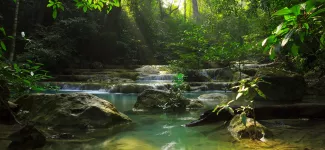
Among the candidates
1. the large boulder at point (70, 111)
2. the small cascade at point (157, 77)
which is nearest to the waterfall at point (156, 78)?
the small cascade at point (157, 77)

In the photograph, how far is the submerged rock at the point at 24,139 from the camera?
3.12 m

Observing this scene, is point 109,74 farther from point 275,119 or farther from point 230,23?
point 230,23

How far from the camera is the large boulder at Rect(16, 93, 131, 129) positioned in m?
4.53

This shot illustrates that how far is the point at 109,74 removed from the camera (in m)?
16.0

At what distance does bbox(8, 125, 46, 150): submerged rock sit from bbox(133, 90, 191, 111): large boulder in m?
3.66

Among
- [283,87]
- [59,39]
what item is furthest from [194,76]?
[59,39]

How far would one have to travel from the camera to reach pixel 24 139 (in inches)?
124

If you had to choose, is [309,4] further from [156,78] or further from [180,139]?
[156,78]

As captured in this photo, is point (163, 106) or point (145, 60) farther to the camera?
point (145, 60)

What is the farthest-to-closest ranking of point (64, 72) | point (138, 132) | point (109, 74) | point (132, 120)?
point (64, 72), point (109, 74), point (132, 120), point (138, 132)

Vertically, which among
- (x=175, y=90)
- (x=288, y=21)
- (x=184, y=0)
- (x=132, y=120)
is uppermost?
(x=184, y=0)

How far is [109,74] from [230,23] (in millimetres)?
14444

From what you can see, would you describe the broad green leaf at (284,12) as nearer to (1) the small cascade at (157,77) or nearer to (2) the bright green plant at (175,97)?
(2) the bright green plant at (175,97)

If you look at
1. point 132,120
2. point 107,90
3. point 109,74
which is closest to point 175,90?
point 132,120
